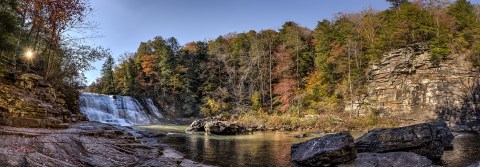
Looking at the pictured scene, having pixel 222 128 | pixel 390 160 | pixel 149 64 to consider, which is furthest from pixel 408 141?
pixel 149 64

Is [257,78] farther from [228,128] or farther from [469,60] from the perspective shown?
[469,60]

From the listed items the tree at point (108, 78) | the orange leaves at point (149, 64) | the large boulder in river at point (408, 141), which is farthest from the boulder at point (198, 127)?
the tree at point (108, 78)

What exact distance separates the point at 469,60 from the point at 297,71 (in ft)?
71.4

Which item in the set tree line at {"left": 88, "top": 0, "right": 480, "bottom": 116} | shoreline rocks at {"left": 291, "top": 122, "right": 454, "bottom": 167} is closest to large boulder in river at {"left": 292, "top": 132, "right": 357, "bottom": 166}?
shoreline rocks at {"left": 291, "top": 122, "right": 454, "bottom": 167}

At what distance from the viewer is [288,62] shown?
49.8 metres

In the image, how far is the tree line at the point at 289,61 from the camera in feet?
126

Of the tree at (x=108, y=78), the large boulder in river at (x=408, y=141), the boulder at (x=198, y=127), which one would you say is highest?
the tree at (x=108, y=78)

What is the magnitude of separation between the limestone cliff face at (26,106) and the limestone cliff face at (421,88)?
32.5 metres

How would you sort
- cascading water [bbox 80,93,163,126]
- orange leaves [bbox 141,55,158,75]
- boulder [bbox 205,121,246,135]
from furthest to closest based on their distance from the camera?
orange leaves [bbox 141,55,158,75] < cascading water [bbox 80,93,163,126] < boulder [bbox 205,121,246,135]

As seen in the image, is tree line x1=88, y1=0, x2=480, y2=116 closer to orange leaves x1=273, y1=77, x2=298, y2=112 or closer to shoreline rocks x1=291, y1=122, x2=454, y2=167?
orange leaves x1=273, y1=77, x2=298, y2=112

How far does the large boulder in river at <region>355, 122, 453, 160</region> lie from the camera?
13922 millimetres

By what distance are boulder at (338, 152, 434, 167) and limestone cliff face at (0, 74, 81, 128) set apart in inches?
511

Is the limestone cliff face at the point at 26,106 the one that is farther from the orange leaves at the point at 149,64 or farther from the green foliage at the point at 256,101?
the orange leaves at the point at 149,64

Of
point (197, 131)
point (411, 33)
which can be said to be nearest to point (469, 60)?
point (411, 33)
